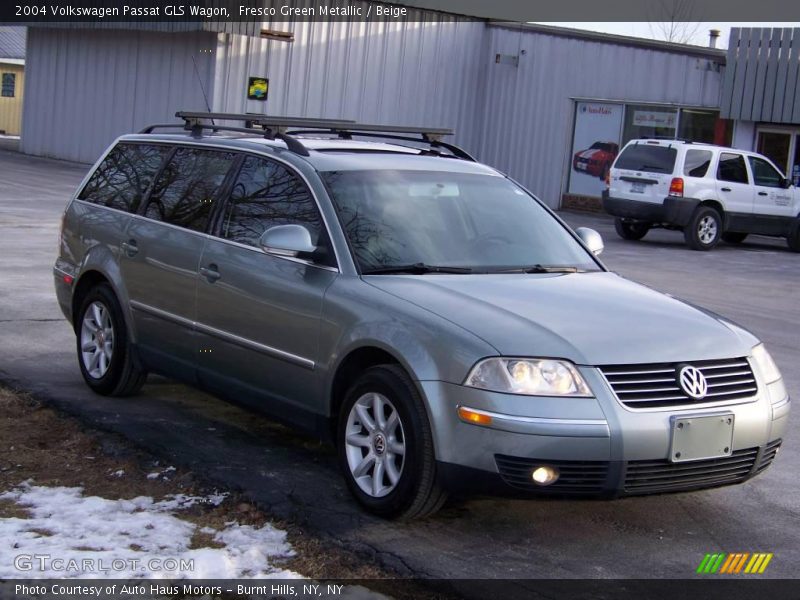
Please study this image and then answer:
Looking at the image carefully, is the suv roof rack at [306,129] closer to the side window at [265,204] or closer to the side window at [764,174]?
the side window at [265,204]

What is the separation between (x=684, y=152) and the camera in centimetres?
2033

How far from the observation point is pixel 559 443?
4.70m

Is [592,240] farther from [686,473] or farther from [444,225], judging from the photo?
[686,473]

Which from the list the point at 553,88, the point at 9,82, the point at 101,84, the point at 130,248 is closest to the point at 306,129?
the point at 130,248

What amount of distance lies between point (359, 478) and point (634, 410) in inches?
50.8

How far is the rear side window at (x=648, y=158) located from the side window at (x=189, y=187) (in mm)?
14583

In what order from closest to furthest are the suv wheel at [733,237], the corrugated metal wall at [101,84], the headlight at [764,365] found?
the headlight at [764,365] → the suv wheel at [733,237] → the corrugated metal wall at [101,84]

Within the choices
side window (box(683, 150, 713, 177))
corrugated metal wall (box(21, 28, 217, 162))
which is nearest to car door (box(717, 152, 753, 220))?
side window (box(683, 150, 713, 177))

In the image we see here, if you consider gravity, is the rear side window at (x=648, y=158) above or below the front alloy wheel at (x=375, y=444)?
above

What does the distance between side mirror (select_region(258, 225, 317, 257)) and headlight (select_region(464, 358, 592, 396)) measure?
122 centimetres

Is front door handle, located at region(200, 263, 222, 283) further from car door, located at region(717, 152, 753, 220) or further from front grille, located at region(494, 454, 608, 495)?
car door, located at region(717, 152, 753, 220)

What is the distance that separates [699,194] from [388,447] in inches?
645

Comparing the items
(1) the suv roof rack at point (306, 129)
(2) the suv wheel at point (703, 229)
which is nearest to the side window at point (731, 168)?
(2) the suv wheel at point (703, 229)

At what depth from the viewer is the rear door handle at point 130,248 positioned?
6.98 meters
